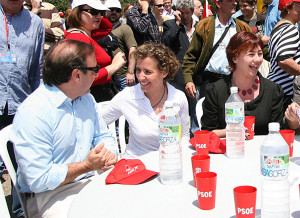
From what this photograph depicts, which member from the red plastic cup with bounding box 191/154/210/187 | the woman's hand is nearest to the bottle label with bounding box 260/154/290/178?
the red plastic cup with bounding box 191/154/210/187

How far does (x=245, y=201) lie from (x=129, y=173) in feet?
2.48

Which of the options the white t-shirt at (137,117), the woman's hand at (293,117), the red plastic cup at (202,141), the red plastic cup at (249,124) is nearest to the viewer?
the red plastic cup at (202,141)

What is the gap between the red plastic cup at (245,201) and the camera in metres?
1.31

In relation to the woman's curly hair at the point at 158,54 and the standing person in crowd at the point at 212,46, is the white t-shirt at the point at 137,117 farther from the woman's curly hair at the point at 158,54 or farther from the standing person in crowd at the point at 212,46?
the standing person in crowd at the point at 212,46

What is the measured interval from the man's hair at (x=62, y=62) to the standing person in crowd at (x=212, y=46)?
2.15 meters

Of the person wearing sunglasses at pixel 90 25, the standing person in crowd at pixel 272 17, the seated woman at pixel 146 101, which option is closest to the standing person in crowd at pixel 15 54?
the person wearing sunglasses at pixel 90 25

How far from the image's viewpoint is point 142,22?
16.8 feet

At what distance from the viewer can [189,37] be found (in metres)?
5.21

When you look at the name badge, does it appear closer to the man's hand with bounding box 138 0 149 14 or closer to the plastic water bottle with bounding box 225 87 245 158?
the plastic water bottle with bounding box 225 87 245 158

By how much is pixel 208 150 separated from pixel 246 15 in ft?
15.8

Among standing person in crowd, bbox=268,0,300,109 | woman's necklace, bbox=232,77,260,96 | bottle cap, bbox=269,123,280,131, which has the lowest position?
woman's necklace, bbox=232,77,260,96

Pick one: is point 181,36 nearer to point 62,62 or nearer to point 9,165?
point 62,62

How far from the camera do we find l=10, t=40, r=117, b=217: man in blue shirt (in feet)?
6.52

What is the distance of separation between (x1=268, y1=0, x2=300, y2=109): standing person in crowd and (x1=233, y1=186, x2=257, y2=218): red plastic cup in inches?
99.7
